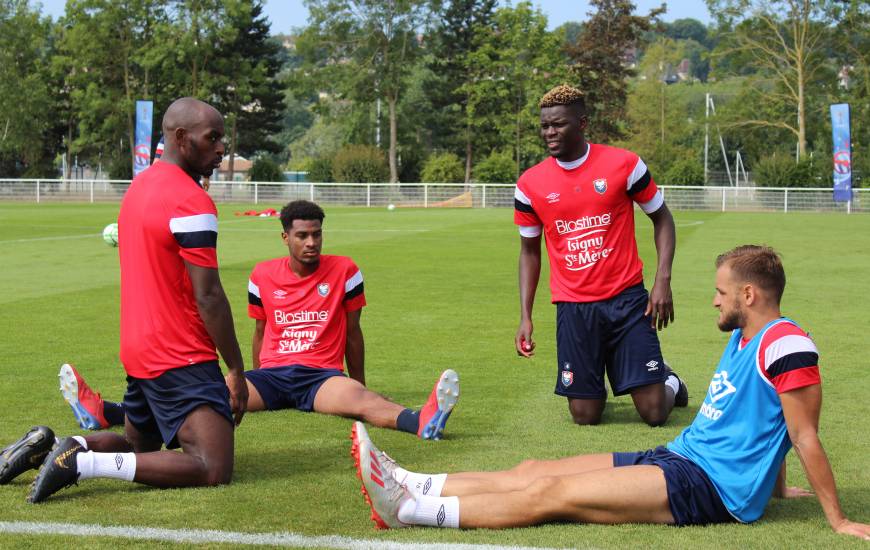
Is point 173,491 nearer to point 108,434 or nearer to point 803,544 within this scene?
point 108,434

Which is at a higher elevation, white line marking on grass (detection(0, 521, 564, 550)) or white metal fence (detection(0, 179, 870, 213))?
white metal fence (detection(0, 179, 870, 213))

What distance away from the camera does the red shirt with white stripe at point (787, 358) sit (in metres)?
4.65

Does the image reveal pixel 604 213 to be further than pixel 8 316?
No

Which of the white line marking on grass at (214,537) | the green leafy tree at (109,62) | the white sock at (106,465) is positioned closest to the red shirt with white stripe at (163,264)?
the white sock at (106,465)

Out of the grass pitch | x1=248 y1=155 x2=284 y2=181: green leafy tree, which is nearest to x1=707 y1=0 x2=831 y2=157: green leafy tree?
x1=248 y1=155 x2=284 y2=181: green leafy tree

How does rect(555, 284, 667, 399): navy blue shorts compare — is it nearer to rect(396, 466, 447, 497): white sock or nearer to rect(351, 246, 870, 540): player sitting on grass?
rect(351, 246, 870, 540): player sitting on grass

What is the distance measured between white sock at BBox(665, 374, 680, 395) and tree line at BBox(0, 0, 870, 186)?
54.0m

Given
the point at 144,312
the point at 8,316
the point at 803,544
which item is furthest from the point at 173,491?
the point at 8,316

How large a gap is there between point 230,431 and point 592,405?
2722 mm

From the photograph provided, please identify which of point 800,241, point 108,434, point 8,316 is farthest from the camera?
point 800,241

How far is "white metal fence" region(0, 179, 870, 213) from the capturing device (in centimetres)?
5031

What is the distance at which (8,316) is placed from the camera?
42.6 ft

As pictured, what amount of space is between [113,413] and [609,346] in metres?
3.26

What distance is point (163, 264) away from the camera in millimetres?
5453
